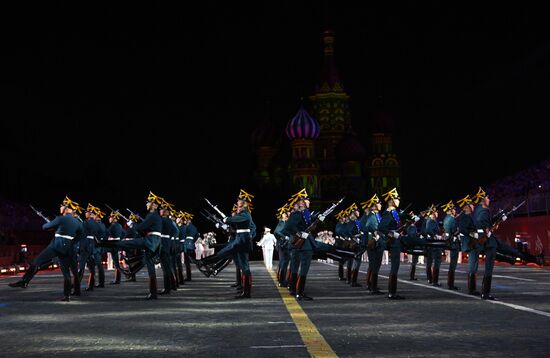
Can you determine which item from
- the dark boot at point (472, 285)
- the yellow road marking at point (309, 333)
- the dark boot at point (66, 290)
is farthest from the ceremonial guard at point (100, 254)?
the dark boot at point (472, 285)

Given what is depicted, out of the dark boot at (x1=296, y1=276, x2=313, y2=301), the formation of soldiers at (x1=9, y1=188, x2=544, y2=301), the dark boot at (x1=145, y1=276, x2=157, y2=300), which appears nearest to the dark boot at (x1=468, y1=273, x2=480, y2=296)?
the formation of soldiers at (x1=9, y1=188, x2=544, y2=301)

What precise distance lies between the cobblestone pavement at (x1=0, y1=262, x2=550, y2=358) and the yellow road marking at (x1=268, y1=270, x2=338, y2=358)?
11 cm

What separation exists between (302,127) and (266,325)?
152295 millimetres

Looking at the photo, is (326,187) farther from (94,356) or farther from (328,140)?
(94,356)

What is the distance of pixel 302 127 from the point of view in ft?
550

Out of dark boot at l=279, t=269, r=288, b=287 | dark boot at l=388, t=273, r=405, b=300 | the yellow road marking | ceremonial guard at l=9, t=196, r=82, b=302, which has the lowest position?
the yellow road marking

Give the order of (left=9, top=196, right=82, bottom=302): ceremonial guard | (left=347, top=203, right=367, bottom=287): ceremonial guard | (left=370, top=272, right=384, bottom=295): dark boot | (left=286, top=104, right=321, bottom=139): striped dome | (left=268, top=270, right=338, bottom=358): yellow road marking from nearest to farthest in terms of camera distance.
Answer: (left=268, top=270, right=338, bottom=358): yellow road marking
(left=9, top=196, right=82, bottom=302): ceremonial guard
(left=370, top=272, right=384, bottom=295): dark boot
(left=347, top=203, right=367, bottom=287): ceremonial guard
(left=286, top=104, right=321, bottom=139): striped dome

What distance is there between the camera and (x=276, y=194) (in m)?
132

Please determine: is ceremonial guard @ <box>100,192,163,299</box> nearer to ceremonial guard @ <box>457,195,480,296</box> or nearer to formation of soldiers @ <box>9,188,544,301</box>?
formation of soldiers @ <box>9,188,544,301</box>

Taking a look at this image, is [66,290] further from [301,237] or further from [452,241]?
[452,241]

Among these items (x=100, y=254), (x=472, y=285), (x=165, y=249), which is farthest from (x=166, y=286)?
(x=472, y=285)

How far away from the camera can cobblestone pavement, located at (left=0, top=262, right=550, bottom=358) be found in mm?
12492

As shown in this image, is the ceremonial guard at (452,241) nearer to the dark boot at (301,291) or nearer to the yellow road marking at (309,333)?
the dark boot at (301,291)

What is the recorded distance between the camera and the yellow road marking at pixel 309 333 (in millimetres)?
12178
